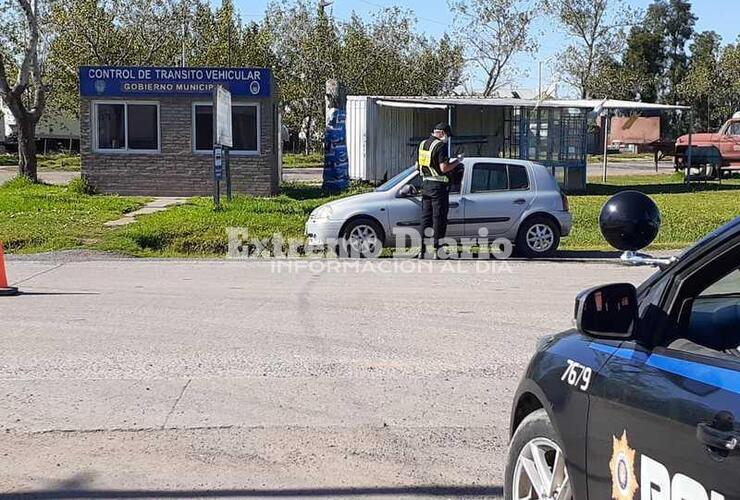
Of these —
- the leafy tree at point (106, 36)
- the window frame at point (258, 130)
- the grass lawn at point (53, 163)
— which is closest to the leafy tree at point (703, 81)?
the leafy tree at point (106, 36)

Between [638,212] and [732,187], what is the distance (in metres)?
28.2

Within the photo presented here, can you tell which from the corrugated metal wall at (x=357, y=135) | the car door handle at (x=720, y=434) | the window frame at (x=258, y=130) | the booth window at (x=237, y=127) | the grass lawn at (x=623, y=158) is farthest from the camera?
the grass lawn at (x=623, y=158)

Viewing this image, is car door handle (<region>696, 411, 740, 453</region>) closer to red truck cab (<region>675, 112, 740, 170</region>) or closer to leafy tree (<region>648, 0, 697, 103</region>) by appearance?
red truck cab (<region>675, 112, 740, 170</region>)

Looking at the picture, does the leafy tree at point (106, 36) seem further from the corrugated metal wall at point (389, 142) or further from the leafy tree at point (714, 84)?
the leafy tree at point (714, 84)

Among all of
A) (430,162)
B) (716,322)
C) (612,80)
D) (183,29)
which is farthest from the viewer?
(612,80)

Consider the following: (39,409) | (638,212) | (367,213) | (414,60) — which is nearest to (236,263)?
(367,213)

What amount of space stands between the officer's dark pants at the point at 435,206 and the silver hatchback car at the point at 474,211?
1.14 feet

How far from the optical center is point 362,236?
580 inches

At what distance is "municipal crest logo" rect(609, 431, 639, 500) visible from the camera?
290 centimetres

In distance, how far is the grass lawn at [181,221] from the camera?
54.1ft

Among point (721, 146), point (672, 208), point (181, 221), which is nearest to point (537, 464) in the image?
point (181, 221)

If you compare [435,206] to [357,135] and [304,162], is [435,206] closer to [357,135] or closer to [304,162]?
[357,135]

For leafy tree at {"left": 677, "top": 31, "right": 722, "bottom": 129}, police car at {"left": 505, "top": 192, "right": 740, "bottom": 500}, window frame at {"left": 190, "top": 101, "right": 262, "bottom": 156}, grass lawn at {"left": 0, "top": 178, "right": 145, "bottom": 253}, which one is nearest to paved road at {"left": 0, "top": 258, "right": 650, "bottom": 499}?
police car at {"left": 505, "top": 192, "right": 740, "bottom": 500}

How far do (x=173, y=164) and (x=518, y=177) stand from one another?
39.4 feet
